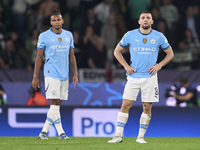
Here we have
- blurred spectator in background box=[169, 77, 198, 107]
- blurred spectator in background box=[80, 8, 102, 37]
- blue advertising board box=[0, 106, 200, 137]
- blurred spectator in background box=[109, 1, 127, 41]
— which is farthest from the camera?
blurred spectator in background box=[109, 1, 127, 41]

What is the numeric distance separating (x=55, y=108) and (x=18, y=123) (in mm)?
3076

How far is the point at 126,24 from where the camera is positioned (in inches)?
→ 637

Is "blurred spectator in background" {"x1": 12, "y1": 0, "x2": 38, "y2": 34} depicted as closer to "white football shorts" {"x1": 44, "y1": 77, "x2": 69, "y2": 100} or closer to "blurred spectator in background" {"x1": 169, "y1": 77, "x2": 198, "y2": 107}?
"blurred spectator in background" {"x1": 169, "y1": 77, "x2": 198, "y2": 107}

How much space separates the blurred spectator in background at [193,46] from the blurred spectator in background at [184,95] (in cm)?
172

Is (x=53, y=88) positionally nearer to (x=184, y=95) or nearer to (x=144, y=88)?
(x=144, y=88)

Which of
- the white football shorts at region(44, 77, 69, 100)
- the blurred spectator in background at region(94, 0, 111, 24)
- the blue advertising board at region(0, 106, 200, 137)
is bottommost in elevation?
the blue advertising board at region(0, 106, 200, 137)

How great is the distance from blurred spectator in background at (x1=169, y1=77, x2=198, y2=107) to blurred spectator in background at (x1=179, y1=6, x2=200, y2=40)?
2.89 metres

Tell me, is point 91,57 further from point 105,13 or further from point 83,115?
point 83,115

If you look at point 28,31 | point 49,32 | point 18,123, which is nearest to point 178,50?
point 28,31

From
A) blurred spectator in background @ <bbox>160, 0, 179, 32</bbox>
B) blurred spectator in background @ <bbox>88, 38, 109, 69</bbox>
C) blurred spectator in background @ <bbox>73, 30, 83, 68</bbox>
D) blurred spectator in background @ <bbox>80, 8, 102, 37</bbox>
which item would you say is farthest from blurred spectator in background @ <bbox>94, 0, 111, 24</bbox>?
blurred spectator in background @ <bbox>160, 0, 179, 32</bbox>

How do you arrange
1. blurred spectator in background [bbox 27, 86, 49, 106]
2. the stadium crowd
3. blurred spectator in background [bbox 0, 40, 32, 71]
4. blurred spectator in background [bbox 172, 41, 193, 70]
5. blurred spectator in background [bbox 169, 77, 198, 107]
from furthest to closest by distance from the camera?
blurred spectator in background [bbox 172, 41, 193, 70]
the stadium crowd
blurred spectator in background [bbox 0, 40, 32, 71]
blurred spectator in background [bbox 169, 77, 198, 107]
blurred spectator in background [bbox 27, 86, 49, 106]

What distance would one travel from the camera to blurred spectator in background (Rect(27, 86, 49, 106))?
1305cm

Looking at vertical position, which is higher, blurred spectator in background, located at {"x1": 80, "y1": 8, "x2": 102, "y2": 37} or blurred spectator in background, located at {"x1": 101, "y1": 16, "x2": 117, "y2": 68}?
blurred spectator in background, located at {"x1": 80, "y1": 8, "x2": 102, "y2": 37}

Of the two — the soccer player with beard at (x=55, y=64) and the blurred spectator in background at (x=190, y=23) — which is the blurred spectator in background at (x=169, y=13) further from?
the soccer player with beard at (x=55, y=64)
